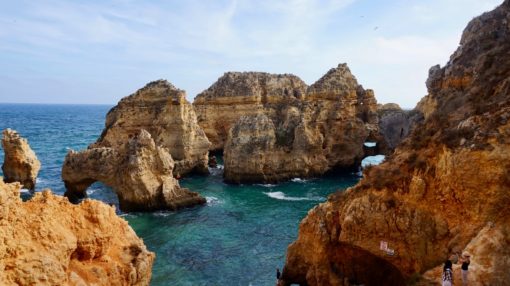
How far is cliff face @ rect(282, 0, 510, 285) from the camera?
37.2 feet

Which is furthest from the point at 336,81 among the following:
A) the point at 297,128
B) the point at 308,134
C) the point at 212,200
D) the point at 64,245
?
the point at 64,245

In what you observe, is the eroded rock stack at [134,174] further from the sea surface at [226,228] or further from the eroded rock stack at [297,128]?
the eroded rock stack at [297,128]

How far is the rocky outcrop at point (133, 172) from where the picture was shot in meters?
31.4

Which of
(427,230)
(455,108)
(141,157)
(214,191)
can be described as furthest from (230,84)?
(427,230)

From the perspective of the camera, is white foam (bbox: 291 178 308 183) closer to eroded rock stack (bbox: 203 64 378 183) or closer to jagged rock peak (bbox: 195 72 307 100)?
eroded rock stack (bbox: 203 64 378 183)

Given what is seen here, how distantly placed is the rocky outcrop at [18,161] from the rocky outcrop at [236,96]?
28.9 meters

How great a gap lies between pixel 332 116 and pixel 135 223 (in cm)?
2756

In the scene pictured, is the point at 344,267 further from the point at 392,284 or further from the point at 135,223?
the point at 135,223

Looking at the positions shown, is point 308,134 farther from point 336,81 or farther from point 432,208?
point 432,208

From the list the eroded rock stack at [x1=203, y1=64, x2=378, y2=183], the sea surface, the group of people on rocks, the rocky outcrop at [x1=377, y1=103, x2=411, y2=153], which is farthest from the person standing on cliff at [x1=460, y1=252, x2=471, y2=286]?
the rocky outcrop at [x1=377, y1=103, x2=411, y2=153]

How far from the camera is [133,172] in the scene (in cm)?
3094

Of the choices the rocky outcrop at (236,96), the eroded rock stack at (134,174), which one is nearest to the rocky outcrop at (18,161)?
the eroded rock stack at (134,174)

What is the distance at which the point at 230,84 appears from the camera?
63.2 m

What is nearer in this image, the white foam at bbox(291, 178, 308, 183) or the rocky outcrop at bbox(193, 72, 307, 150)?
the white foam at bbox(291, 178, 308, 183)
